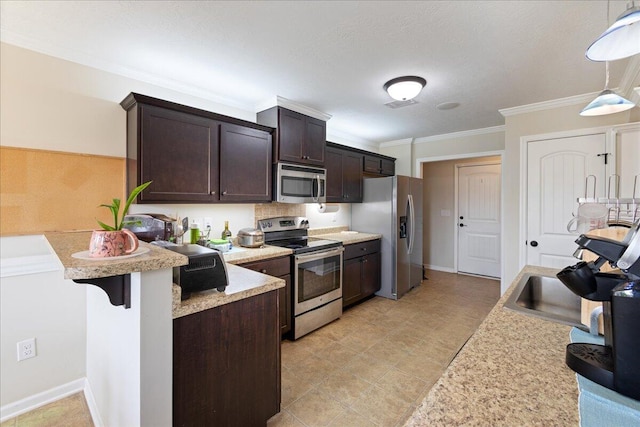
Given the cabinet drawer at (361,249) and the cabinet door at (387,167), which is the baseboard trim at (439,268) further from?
the cabinet drawer at (361,249)

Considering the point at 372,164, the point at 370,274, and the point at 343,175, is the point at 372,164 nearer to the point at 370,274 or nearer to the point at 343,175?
the point at 343,175

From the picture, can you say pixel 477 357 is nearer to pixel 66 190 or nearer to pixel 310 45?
pixel 310 45

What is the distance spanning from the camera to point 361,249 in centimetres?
372

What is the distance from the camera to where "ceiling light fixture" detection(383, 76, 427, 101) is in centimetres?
250

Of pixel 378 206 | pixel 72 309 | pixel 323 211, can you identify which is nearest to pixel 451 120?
pixel 378 206

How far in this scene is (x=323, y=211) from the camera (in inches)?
160

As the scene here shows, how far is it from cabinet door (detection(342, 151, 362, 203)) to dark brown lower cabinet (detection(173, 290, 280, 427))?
2.62m

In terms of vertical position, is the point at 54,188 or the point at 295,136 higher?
the point at 295,136

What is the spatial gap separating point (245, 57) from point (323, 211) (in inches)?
90.9

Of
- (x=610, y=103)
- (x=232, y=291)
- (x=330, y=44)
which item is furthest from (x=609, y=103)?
(x=232, y=291)

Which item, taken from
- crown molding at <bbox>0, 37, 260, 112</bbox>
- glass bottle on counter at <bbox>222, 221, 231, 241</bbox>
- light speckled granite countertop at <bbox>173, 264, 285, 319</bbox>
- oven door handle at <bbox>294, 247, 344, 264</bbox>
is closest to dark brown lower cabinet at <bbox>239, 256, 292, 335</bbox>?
oven door handle at <bbox>294, 247, 344, 264</bbox>

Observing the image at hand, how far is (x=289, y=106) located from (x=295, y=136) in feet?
1.05

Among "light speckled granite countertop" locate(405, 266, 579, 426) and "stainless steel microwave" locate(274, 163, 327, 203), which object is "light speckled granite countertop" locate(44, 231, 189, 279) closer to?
"light speckled granite countertop" locate(405, 266, 579, 426)

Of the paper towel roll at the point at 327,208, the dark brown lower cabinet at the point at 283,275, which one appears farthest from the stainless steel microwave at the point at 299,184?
the dark brown lower cabinet at the point at 283,275
